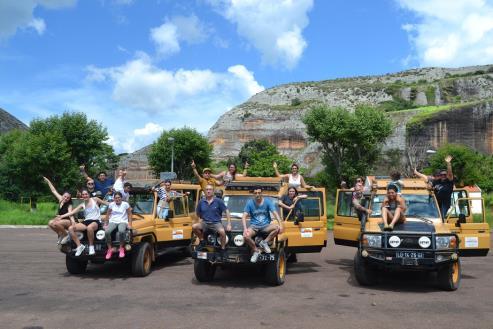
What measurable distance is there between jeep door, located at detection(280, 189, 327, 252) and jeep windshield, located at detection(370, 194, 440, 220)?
128 cm

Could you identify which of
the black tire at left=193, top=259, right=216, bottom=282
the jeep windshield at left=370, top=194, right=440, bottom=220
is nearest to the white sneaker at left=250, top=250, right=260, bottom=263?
the black tire at left=193, top=259, right=216, bottom=282

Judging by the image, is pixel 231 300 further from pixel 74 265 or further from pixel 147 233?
→ pixel 74 265

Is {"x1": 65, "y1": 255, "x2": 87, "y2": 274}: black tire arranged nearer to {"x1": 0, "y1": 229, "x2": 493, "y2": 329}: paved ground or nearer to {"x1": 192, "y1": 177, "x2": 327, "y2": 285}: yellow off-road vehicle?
{"x1": 0, "y1": 229, "x2": 493, "y2": 329}: paved ground

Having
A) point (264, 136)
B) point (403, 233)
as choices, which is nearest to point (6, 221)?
point (403, 233)

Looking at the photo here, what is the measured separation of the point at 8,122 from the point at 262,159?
4131cm

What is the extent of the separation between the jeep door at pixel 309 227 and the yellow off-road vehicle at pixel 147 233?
2853 mm

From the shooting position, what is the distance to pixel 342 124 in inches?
1914

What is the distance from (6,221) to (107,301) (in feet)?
71.2

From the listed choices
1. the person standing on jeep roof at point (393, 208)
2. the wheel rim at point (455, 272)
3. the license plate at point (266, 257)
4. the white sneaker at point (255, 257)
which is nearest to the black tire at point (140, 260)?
the white sneaker at point (255, 257)

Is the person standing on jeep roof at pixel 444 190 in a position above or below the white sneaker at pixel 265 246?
above

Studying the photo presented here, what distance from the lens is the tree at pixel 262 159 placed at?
72.4 meters

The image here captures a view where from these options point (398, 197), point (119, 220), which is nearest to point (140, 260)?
point (119, 220)

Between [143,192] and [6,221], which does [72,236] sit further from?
[6,221]

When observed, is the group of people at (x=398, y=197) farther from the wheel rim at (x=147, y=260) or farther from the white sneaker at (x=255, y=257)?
the wheel rim at (x=147, y=260)
